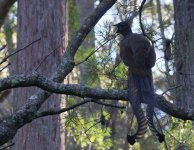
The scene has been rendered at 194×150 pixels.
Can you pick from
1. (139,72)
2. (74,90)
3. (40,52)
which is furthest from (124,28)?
(40,52)

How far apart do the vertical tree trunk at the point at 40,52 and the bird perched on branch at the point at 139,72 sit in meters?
2.23

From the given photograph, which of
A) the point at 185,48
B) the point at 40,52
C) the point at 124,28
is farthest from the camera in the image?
the point at 40,52

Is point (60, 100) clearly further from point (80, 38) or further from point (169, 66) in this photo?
point (80, 38)

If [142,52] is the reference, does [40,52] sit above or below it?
above

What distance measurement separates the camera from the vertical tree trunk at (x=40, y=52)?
7.03 metres

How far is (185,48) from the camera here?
22.5 ft

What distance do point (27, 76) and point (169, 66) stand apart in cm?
296

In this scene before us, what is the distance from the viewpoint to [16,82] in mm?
3455

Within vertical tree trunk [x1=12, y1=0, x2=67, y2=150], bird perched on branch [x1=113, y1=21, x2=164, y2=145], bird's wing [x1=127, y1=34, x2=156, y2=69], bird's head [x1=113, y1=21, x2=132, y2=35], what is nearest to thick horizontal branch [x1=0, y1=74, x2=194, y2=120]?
bird perched on branch [x1=113, y1=21, x2=164, y2=145]

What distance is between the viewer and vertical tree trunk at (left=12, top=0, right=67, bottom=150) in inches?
277

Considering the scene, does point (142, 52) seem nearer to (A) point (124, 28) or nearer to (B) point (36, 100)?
(A) point (124, 28)

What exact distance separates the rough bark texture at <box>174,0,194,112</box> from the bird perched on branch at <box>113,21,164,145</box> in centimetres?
181

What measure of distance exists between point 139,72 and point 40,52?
2.90 m

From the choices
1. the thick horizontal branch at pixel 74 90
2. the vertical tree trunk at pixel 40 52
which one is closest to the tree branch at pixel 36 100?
→ the thick horizontal branch at pixel 74 90
